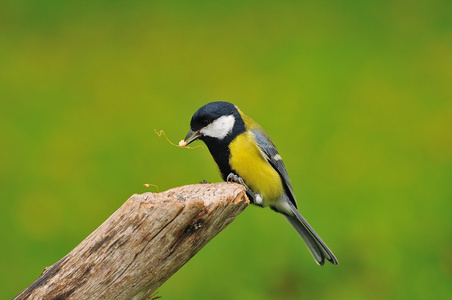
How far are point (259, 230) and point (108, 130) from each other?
47.6 inches

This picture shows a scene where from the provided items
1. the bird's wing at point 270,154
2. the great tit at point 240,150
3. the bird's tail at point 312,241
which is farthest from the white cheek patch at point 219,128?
the bird's tail at point 312,241

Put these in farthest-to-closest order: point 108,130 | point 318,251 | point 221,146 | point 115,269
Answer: point 108,130
point 318,251
point 221,146
point 115,269

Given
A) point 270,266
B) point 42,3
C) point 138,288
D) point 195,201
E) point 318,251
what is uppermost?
point 42,3

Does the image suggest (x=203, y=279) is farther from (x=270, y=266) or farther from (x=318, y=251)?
(x=318, y=251)

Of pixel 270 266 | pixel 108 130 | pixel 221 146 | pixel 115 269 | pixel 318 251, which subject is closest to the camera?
pixel 115 269

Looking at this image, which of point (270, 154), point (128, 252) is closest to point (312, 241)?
point (270, 154)

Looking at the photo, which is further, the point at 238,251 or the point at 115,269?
the point at 238,251

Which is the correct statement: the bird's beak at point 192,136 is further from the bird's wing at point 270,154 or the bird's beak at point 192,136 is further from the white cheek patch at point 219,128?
the bird's wing at point 270,154

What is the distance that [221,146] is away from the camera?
2.40 metres

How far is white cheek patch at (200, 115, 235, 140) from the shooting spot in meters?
2.36

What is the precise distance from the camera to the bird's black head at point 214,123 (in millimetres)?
2336

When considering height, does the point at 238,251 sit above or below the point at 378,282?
above

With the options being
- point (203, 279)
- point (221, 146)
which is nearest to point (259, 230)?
point (203, 279)

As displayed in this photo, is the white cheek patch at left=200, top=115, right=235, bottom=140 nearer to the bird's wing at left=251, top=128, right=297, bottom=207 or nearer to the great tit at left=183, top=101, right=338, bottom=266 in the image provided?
the great tit at left=183, top=101, right=338, bottom=266
